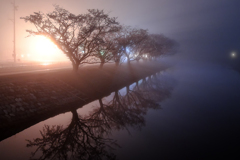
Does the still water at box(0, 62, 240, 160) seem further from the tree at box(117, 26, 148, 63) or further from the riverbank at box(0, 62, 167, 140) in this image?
the tree at box(117, 26, 148, 63)

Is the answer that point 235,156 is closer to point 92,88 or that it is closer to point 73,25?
point 92,88

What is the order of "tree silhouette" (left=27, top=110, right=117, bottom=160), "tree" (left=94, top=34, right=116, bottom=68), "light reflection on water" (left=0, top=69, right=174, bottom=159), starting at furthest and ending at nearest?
"tree" (left=94, top=34, right=116, bottom=68) → "light reflection on water" (left=0, top=69, right=174, bottom=159) → "tree silhouette" (left=27, top=110, right=117, bottom=160)

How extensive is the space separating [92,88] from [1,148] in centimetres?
1448

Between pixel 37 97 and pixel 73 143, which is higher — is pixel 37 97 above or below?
above

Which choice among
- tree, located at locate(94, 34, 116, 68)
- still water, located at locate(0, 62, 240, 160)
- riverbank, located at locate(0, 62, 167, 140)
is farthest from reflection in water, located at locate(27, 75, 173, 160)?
tree, located at locate(94, 34, 116, 68)

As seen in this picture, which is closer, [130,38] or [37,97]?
[37,97]

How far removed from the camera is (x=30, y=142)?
27.7 ft

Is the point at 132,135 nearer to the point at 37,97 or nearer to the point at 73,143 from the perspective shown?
the point at 73,143

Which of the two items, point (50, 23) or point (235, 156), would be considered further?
point (50, 23)

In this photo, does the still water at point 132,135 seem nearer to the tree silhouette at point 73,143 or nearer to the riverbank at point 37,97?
the tree silhouette at point 73,143

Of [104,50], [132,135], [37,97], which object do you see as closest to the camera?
[132,135]

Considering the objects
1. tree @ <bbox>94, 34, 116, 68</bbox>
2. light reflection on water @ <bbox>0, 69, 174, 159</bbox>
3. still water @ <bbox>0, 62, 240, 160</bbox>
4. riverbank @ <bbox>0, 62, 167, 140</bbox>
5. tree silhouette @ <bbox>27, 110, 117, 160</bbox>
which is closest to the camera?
tree silhouette @ <bbox>27, 110, 117, 160</bbox>

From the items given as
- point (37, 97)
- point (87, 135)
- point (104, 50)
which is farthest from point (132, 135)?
point (104, 50)

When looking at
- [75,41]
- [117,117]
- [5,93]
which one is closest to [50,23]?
[75,41]
